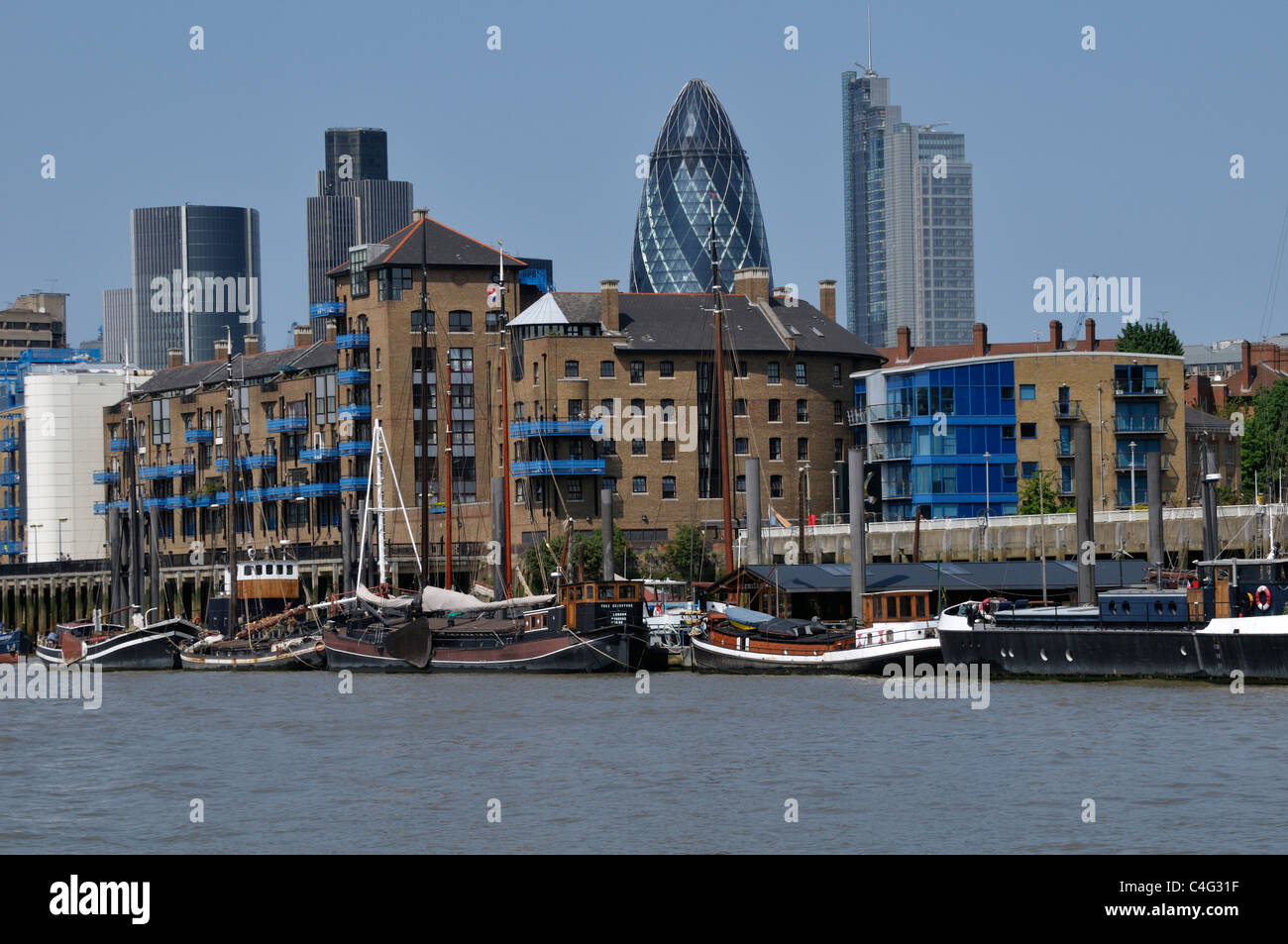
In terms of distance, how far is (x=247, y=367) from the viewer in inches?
6476

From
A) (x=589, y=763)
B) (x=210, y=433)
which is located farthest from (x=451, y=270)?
(x=589, y=763)

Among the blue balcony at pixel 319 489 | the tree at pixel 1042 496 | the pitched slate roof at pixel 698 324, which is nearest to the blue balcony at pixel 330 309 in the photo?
the blue balcony at pixel 319 489

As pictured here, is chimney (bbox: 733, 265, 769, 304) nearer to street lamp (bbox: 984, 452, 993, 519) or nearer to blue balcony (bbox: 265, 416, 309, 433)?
street lamp (bbox: 984, 452, 993, 519)

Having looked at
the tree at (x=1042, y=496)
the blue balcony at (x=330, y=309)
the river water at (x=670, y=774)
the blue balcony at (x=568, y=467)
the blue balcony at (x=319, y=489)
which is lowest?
the river water at (x=670, y=774)

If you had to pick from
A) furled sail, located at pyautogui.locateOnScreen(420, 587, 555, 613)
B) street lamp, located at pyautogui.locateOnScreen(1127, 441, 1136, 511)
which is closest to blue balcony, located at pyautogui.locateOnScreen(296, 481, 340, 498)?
street lamp, located at pyautogui.locateOnScreen(1127, 441, 1136, 511)

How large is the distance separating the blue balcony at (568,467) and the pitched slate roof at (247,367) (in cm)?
2787

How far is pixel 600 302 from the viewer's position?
437 feet

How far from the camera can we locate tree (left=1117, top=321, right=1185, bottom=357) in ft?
539

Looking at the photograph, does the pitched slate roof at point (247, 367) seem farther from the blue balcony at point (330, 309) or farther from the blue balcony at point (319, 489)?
the blue balcony at point (319, 489)

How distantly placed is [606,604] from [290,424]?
77.3m

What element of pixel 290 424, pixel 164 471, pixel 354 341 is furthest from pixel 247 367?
Result: pixel 354 341

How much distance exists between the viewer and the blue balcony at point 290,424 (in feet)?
490

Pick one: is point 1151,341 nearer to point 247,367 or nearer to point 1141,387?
point 1141,387
